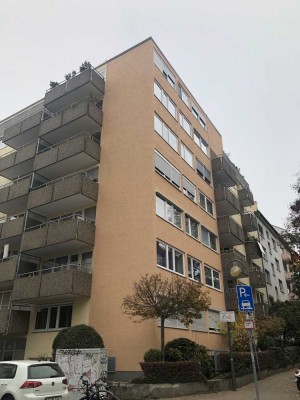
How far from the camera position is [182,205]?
76.0 ft

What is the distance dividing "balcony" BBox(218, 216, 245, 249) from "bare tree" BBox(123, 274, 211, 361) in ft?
41.2

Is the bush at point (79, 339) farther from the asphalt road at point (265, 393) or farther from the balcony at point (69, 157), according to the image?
the balcony at point (69, 157)

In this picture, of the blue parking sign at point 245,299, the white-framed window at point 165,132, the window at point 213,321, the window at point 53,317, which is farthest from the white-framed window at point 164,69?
the blue parking sign at point 245,299

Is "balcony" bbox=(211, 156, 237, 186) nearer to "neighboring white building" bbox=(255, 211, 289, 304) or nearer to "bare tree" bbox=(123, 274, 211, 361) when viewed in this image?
"neighboring white building" bbox=(255, 211, 289, 304)

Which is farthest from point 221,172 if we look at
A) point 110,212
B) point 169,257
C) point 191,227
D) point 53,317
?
point 53,317

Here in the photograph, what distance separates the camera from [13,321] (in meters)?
20.4

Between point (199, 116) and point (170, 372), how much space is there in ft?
74.4

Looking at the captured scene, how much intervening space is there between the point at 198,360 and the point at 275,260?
33924 mm

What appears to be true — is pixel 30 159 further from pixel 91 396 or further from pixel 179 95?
pixel 91 396

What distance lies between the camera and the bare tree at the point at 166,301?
15000 mm

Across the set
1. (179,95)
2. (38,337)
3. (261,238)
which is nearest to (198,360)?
(38,337)

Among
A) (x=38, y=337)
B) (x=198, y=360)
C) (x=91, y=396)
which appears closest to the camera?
(x=91, y=396)

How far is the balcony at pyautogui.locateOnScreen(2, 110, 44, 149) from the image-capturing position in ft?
87.7

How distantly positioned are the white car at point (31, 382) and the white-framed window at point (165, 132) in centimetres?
1509
